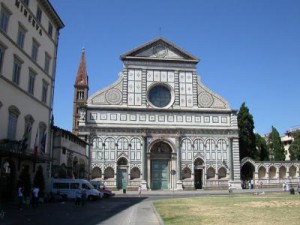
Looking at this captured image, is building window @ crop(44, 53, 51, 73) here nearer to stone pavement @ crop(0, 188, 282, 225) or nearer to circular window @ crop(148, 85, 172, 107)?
stone pavement @ crop(0, 188, 282, 225)

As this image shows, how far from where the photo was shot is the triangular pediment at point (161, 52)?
53.3 metres

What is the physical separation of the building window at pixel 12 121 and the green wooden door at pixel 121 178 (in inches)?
1013

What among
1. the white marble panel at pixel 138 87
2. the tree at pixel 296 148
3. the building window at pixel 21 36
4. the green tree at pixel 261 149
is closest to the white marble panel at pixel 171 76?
the white marble panel at pixel 138 87

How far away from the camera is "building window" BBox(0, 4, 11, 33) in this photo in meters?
23.2

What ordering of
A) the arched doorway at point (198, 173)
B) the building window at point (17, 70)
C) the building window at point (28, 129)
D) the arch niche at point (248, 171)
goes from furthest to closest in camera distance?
the arch niche at point (248, 171) → the arched doorway at point (198, 173) → the building window at point (28, 129) → the building window at point (17, 70)

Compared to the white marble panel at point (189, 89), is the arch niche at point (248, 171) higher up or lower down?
lower down

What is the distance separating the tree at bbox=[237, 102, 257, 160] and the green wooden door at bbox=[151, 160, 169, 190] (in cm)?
1702

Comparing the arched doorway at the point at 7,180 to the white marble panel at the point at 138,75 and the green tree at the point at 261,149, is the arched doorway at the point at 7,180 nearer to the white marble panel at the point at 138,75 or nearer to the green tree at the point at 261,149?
the white marble panel at the point at 138,75

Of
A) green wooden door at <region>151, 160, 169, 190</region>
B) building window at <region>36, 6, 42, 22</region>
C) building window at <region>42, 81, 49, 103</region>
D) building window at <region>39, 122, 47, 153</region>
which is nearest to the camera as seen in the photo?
building window at <region>36, 6, 42, 22</region>

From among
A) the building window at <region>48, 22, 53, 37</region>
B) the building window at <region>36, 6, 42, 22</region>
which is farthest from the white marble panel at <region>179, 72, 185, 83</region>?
the building window at <region>36, 6, 42, 22</region>

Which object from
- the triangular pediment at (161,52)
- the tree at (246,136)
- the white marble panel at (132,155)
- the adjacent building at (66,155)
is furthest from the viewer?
the tree at (246,136)

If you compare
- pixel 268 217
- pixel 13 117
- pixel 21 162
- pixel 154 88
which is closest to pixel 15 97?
pixel 13 117

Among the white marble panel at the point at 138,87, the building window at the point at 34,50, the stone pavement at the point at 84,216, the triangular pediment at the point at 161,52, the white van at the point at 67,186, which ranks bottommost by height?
the stone pavement at the point at 84,216

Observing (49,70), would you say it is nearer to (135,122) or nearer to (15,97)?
(15,97)
